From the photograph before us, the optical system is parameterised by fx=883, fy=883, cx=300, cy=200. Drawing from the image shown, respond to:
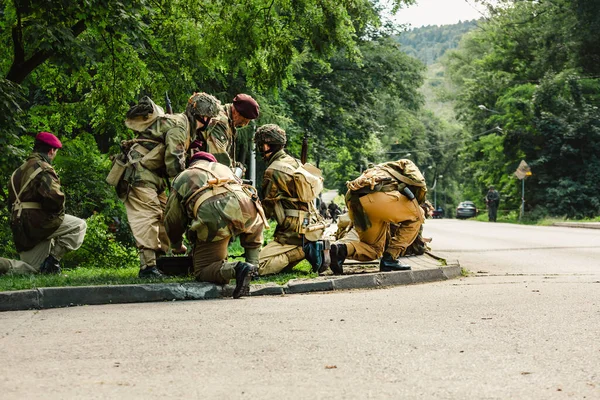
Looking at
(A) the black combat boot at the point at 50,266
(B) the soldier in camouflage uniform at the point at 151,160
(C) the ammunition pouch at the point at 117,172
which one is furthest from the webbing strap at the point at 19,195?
(B) the soldier in camouflage uniform at the point at 151,160

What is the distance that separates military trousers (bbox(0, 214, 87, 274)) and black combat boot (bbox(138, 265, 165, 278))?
4.76 ft

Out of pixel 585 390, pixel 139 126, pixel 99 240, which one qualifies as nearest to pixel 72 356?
pixel 585 390

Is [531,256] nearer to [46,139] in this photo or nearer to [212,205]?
[212,205]

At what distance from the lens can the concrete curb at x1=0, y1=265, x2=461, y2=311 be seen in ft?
24.6

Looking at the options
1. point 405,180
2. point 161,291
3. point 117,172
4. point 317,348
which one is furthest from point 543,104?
point 317,348

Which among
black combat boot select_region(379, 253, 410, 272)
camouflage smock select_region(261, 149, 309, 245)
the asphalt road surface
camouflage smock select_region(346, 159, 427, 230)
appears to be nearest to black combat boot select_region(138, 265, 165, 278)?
the asphalt road surface

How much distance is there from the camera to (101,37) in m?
12.2

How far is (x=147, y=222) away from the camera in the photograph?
932 cm

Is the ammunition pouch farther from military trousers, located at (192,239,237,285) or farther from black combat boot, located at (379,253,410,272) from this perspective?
black combat boot, located at (379,253,410,272)

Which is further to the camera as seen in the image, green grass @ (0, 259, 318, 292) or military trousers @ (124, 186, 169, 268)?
military trousers @ (124, 186, 169, 268)

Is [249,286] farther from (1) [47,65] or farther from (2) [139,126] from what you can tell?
(1) [47,65]

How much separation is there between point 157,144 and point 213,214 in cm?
158

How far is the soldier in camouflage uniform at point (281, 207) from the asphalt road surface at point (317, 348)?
1534 mm

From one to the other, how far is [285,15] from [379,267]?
4.12 meters
